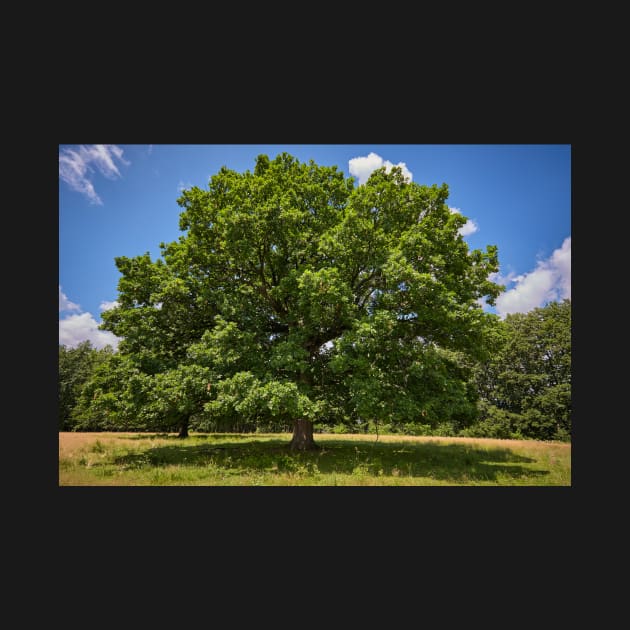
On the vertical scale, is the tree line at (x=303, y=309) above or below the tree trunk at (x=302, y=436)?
above

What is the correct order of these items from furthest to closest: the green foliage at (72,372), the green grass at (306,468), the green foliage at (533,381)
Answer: the green foliage at (72,372)
the green foliage at (533,381)
the green grass at (306,468)

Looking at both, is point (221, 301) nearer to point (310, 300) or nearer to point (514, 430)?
point (310, 300)

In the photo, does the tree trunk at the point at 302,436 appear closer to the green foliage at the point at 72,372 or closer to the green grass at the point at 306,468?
the green grass at the point at 306,468

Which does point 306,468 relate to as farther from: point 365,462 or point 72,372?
point 72,372

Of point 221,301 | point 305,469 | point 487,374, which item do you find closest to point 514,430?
point 487,374

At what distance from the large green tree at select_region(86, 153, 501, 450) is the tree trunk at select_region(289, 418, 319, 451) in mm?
216

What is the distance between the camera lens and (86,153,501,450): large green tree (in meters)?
12.2

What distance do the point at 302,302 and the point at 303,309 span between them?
1.07m

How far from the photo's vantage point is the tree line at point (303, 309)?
12.2m

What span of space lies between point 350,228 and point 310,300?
3353mm

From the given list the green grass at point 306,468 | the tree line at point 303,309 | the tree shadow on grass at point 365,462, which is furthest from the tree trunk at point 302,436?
the green grass at point 306,468

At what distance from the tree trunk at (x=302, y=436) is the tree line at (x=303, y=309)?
73 millimetres

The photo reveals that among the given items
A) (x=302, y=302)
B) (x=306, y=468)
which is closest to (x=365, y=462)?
(x=306, y=468)

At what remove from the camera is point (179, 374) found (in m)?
12.7
